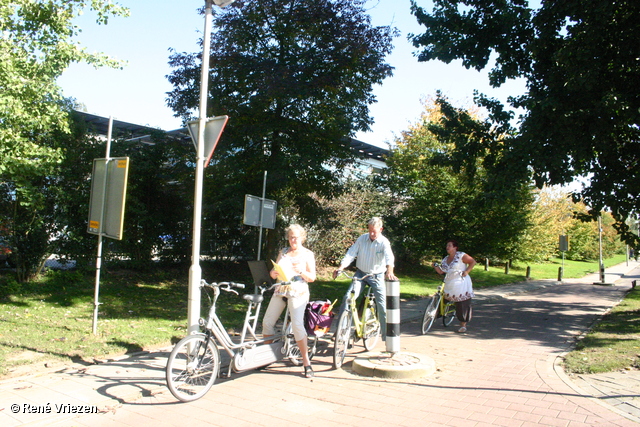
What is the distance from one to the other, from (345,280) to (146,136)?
8.81m

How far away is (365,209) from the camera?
21.2 m

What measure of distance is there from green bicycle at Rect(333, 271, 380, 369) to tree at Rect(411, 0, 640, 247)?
5.68 m

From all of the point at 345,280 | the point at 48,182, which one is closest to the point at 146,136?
the point at 48,182

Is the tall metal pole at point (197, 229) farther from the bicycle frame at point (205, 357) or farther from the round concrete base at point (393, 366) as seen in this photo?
the round concrete base at point (393, 366)

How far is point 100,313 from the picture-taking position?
9469mm

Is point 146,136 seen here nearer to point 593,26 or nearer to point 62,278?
point 62,278

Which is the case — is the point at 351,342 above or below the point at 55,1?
below

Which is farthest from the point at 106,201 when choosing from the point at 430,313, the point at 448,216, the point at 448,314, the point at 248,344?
Result: the point at 448,216

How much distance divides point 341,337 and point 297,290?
1040 mm

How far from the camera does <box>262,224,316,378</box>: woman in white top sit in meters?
5.93

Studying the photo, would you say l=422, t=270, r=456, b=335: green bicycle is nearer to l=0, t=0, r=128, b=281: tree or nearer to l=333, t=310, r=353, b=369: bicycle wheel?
l=333, t=310, r=353, b=369: bicycle wheel

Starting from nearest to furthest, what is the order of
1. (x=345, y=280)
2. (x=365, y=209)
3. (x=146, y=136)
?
(x=146, y=136) < (x=345, y=280) < (x=365, y=209)

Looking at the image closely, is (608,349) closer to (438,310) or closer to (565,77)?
(438,310)

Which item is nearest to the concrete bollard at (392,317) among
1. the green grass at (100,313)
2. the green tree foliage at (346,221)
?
the green grass at (100,313)
